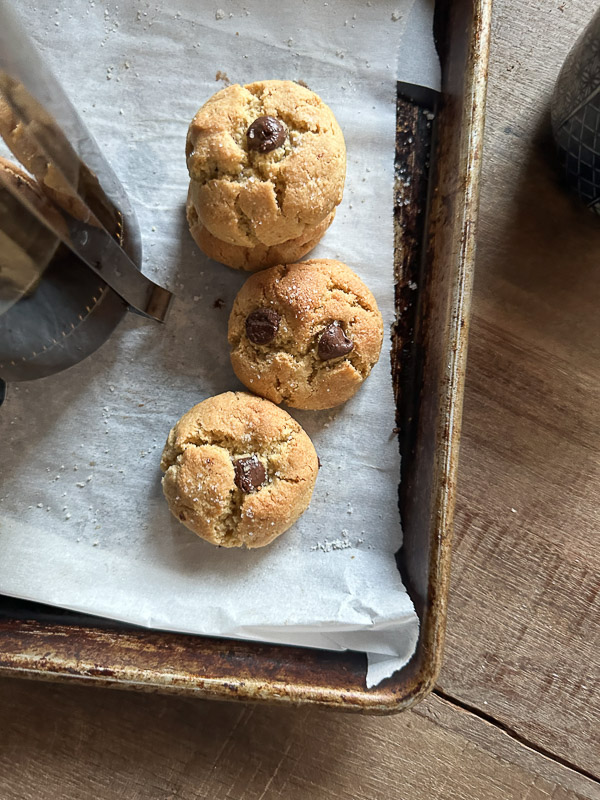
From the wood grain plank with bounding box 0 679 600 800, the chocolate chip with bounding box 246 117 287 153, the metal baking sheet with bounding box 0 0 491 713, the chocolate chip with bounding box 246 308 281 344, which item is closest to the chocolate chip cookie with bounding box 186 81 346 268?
the chocolate chip with bounding box 246 117 287 153

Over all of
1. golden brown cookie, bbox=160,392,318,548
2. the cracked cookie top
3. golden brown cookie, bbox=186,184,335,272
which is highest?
the cracked cookie top

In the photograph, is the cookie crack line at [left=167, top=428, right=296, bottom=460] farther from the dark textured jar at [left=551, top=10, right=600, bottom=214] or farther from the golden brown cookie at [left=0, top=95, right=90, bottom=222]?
the dark textured jar at [left=551, top=10, right=600, bottom=214]

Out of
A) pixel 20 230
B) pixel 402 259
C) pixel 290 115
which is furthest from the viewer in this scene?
pixel 402 259

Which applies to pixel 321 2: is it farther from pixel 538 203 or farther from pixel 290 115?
pixel 538 203

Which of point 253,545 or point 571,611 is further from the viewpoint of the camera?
point 571,611

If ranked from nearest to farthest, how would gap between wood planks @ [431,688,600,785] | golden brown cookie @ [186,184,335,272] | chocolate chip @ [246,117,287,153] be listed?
chocolate chip @ [246,117,287,153], golden brown cookie @ [186,184,335,272], gap between wood planks @ [431,688,600,785]

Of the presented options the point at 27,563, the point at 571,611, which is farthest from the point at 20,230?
the point at 571,611

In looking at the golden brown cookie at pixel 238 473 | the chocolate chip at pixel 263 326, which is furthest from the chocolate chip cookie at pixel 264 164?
the golden brown cookie at pixel 238 473

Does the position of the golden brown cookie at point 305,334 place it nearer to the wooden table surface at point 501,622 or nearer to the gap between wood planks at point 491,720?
the wooden table surface at point 501,622
